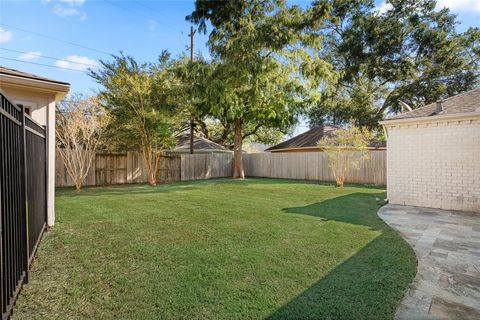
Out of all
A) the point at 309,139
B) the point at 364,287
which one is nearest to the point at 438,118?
the point at 364,287

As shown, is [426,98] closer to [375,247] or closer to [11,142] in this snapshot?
[375,247]

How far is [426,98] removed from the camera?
1591cm

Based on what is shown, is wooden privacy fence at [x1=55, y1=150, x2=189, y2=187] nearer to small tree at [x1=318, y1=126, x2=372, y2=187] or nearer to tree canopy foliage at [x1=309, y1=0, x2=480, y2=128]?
small tree at [x1=318, y1=126, x2=372, y2=187]

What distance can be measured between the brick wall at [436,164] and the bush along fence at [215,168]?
5022 mm

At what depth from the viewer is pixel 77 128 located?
30.3 feet

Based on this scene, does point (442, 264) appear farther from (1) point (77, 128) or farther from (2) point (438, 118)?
(1) point (77, 128)

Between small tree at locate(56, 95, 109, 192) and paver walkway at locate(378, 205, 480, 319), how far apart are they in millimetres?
9576

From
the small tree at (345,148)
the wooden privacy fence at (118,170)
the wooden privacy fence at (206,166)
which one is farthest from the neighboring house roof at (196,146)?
the small tree at (345,148)

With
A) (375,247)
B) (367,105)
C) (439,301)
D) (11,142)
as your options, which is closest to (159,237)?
(11,142)

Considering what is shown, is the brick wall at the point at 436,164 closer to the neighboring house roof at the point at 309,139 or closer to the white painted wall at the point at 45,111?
the neighboring house roof at the point at 309,139

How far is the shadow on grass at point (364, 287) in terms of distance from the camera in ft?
7.20

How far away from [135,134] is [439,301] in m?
11.2

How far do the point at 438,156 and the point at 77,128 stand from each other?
1114 cm

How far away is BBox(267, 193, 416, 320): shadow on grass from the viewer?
2.20m
